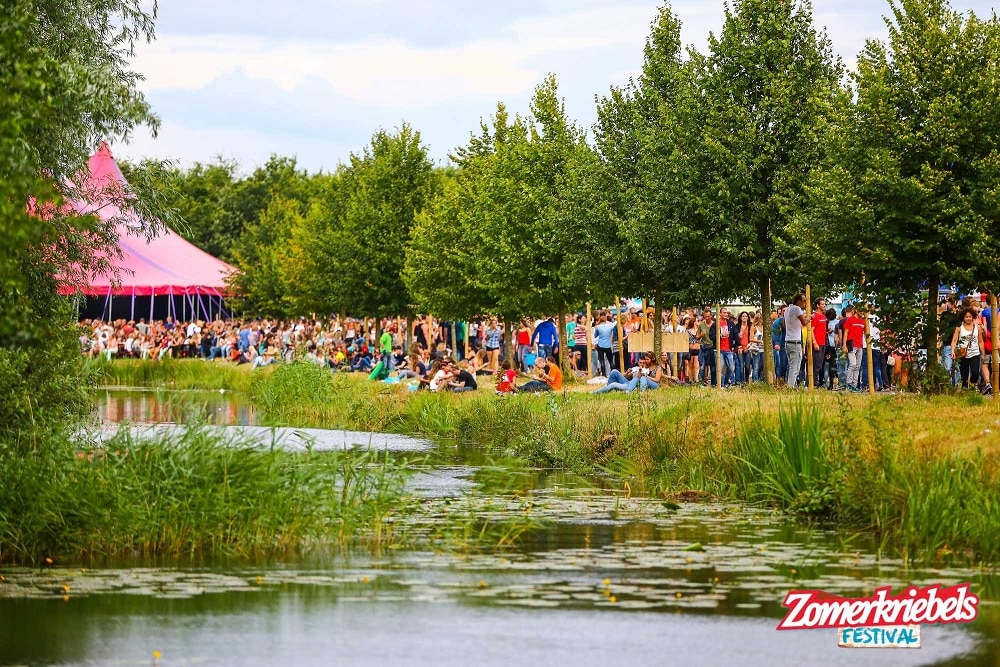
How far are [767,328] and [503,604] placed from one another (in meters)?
17.9

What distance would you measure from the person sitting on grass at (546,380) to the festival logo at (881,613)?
1693 cm

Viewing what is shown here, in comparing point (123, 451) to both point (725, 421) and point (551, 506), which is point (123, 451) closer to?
point (551, 506)

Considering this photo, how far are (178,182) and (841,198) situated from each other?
8.81 metres

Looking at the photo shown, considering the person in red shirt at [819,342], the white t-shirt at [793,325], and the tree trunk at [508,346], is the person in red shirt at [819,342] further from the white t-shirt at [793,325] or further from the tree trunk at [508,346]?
the tree trunk at [508,346]

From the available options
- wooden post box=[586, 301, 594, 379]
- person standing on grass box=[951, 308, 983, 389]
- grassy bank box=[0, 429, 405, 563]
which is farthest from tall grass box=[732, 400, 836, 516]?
wooden post box=[586, 301, 594, 379]

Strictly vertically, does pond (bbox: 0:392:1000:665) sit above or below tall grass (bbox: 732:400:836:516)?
below

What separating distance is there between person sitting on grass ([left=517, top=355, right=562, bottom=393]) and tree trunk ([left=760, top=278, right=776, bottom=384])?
3603 mm

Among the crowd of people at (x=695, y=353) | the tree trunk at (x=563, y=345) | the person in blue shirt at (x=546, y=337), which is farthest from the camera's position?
the tree trunk at (x=563, y=345)

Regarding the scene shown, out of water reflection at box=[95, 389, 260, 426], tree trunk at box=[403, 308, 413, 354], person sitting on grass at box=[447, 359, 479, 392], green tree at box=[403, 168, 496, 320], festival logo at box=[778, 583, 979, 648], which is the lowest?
festival logo at box=[778, 583, 979, 648]

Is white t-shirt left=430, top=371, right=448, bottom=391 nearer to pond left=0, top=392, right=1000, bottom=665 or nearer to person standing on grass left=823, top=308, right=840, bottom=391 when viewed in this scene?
person standing on grass left=823, top=308, right=840, bottom=391

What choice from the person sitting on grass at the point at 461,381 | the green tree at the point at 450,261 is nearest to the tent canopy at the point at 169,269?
the green tree at the point at 450,261

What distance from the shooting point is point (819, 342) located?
29172 millimetres

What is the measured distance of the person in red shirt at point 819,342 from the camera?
29188mm

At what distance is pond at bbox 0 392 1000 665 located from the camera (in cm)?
949
